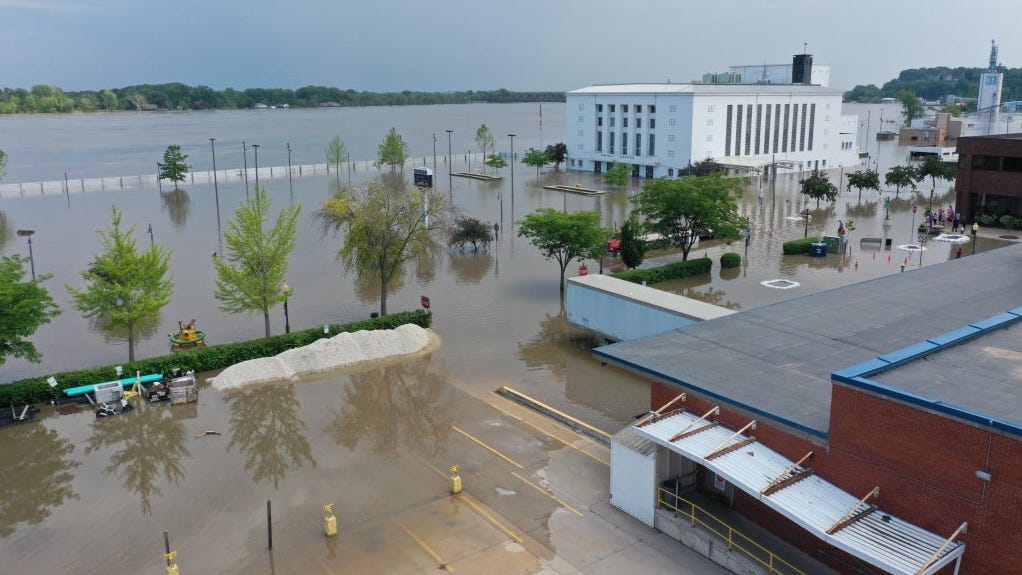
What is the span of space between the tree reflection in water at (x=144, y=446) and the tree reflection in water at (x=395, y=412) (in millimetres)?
4300

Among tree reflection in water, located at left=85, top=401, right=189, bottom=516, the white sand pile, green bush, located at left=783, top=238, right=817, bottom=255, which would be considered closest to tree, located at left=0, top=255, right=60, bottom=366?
tree reflection in water, located at left=85, top=401, right=189, bottom=516

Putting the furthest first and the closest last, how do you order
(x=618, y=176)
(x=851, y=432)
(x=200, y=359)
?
(x=618, y=176), (x=200, y=359), (x=851, y=432)

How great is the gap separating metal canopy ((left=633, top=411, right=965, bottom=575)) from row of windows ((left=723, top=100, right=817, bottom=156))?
2674 inches

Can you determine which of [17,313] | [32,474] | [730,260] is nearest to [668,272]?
[730,260]

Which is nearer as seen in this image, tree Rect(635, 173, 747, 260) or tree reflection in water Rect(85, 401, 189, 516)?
tree reflection in water Rect(85, 401, 189, 516)

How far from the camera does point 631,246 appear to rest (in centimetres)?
3844

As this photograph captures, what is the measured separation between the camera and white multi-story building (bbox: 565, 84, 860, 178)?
79.6m

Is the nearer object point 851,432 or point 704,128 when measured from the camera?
point 851,432

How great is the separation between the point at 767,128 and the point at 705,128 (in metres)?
10.1

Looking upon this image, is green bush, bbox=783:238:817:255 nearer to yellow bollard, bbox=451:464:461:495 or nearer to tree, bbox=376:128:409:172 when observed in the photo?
yellow bollard, bbox=451:464:461:495

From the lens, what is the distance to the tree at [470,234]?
152 feet

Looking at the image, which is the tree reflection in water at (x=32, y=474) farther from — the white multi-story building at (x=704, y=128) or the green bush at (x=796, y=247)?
the white multi-story building at (x=704, y=128)

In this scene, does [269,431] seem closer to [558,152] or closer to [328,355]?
[328,355]

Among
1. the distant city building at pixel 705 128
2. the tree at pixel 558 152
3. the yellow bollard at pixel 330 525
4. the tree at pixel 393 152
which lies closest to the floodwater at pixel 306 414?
the yellow bollard at pixel 330 525
